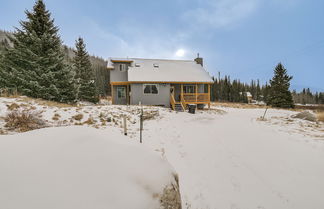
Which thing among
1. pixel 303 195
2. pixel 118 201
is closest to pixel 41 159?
pixel 118 201

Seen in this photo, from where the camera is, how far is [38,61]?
10.5 metres

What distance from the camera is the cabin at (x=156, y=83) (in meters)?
14.6

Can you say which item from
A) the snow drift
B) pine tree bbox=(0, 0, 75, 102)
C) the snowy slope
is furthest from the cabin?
the snow drift

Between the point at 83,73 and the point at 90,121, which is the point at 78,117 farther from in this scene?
the point at 83,73

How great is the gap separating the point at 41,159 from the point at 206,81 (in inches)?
626

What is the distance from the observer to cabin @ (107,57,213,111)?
47.9 ft

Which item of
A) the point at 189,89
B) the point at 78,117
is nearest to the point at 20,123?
the point at 78,117

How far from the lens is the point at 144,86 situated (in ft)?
48.4

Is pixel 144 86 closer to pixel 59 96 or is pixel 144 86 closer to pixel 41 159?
pixel 59 96

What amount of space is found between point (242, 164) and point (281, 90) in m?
25.2

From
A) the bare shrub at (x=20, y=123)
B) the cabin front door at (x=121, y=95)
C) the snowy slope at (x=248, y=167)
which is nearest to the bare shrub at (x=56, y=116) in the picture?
the bare shrub at (x=20, y=123)

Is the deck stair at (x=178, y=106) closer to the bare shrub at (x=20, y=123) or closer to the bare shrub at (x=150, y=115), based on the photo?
the bare shrub at (x=150, y=115)

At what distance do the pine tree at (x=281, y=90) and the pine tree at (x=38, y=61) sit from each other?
28701mm

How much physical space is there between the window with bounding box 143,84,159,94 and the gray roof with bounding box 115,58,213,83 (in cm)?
64
